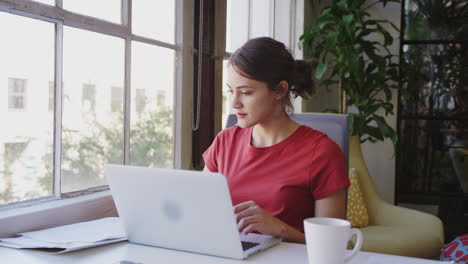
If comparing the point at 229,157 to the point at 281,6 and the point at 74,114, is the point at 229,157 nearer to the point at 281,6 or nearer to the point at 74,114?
the point at 74,114

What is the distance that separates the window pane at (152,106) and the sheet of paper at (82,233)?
62 cm

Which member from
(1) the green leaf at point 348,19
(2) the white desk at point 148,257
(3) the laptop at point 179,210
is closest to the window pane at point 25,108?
(2) the white desk at point 148,257

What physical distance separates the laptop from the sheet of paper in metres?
0.09

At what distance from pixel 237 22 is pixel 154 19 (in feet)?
3.73

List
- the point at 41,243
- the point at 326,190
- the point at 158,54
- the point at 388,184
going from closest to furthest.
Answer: the point at 41,243 < the point at 326,190 < the point at 158,54 < the point at 388,184

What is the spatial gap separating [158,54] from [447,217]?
2.68 metres

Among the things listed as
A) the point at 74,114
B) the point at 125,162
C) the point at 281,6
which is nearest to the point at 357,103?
the point at 281,6

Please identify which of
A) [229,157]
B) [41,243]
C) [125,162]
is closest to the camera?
[41,243]

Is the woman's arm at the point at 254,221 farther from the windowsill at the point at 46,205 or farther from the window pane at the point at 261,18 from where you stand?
the window pane at the point at 261,18

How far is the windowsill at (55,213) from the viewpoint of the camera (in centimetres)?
122

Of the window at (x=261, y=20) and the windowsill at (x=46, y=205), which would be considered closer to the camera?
the windowsill at (x=46, y=205)

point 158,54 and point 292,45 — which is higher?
point 292,45

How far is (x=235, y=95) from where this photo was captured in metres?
1.45

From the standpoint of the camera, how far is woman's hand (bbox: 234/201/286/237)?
115cm
